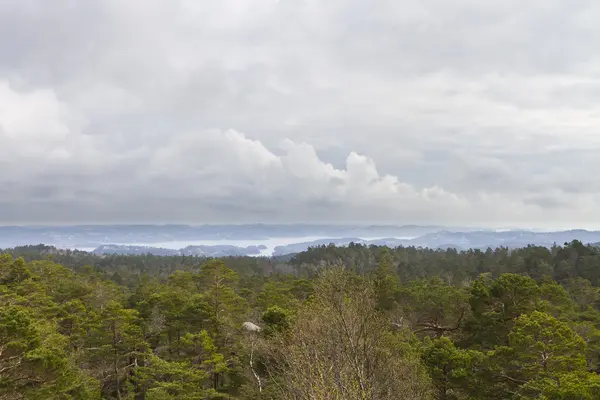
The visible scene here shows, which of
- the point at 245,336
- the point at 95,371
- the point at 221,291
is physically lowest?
the point at 95,371

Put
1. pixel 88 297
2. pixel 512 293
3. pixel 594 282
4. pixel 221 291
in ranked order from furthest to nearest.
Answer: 1. pixel 594 282
2. pixel 88 297
3. pixel 221 291
4. pixel 512 293

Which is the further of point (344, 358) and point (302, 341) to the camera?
point (302, 341)

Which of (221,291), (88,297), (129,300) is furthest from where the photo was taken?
(129,300)

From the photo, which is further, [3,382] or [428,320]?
[428,320]

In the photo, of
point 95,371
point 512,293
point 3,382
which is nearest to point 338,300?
point 3,382

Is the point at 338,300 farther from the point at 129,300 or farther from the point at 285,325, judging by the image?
the point at 129,300

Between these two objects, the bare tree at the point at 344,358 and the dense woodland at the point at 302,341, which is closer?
the bare tree at the point at 344,358

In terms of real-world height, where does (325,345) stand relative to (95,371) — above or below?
above

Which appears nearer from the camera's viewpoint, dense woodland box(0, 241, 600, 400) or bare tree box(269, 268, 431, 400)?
bare tree box(269, 268, 431, 400)
